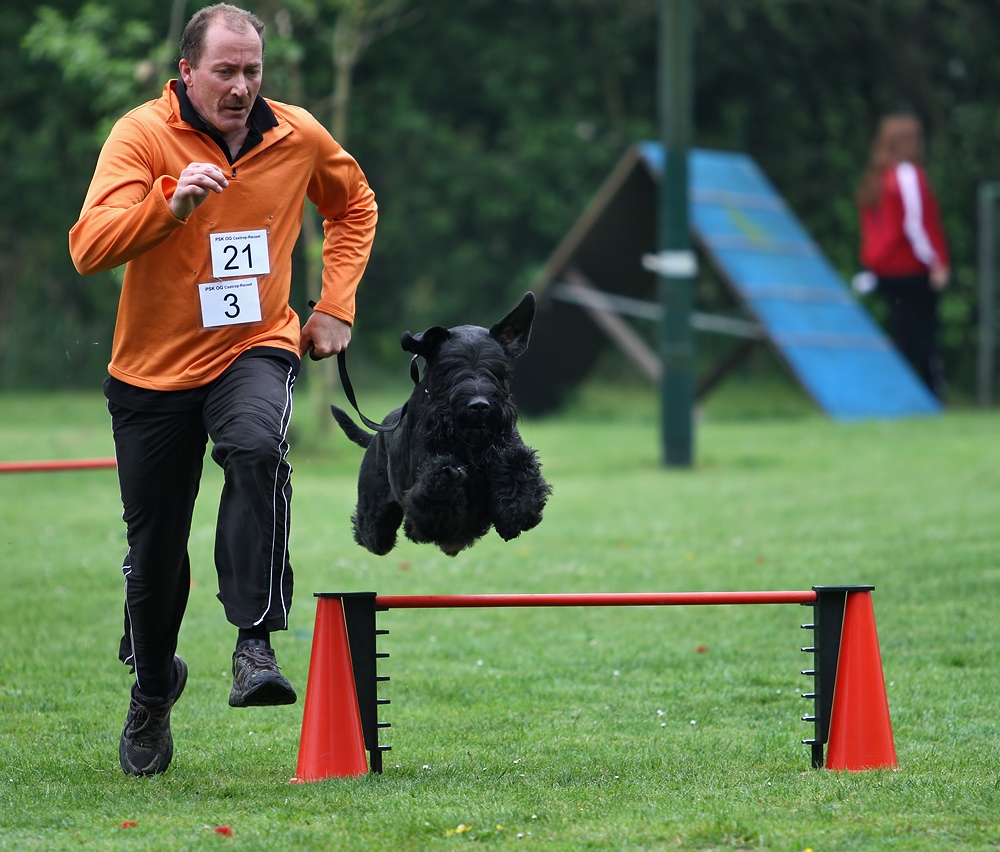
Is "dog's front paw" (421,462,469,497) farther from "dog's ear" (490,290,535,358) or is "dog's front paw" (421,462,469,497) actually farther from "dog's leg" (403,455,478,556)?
"dog's ear" (490,290,535,358)

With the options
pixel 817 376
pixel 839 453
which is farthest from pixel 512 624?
pixel 817 376

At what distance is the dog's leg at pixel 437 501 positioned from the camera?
157 inches

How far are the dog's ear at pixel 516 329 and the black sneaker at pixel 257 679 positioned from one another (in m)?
1.09

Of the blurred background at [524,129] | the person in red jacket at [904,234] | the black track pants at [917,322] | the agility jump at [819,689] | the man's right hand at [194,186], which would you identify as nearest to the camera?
the man's right hand at [194,186]

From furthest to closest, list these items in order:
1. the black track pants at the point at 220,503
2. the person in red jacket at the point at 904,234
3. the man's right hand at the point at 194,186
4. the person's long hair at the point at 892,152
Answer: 1. the person's long hair at the point at 892,152
2. the person in red jacket at the point at 904,234
3. the black track pants at the point at 220,503
4. the man's right hand at the point at 194,186

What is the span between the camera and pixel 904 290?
51.1 ft

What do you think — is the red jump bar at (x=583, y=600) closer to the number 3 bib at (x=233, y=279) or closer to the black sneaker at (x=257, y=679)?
the black sneaker at (x=257, y=679)

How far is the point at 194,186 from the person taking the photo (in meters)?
3.76

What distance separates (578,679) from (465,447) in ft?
7.43

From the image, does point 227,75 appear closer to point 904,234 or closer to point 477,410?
point 477,410

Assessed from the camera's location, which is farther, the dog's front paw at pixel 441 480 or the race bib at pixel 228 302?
the race bib at pixel 228 302

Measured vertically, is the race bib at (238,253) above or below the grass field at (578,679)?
above

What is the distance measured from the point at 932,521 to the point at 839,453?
3361 mm

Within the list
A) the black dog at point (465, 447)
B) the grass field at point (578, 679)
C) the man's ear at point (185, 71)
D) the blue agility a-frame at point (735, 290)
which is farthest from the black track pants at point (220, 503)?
the blue agility a-frame at point (735, 290)
